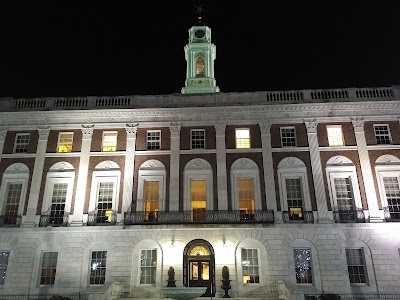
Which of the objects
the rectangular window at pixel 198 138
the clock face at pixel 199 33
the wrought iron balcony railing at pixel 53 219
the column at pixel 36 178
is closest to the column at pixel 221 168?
the rectangular window at pixel 198 138

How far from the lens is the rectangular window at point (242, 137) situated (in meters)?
27.6

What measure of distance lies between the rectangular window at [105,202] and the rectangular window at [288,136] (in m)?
12.5

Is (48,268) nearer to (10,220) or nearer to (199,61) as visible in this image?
(10,220)

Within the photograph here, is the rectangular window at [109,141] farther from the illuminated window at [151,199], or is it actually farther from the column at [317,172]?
the column at [317,172]

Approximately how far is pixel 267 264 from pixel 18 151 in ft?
63.4

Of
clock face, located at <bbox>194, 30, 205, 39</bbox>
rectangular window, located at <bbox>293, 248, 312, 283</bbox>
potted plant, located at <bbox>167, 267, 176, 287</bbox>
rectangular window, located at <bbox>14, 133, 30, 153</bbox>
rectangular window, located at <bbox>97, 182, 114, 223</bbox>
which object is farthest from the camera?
clock face, located at <bbox>194, 30, 205, 39</bbox>

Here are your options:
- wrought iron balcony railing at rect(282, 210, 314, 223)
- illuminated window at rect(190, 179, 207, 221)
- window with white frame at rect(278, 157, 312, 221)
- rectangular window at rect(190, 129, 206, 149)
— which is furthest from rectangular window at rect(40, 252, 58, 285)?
Result: window with white frame at rect(278, 157, 312, 221)

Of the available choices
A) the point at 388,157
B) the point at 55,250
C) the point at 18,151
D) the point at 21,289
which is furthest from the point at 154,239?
the point at 388,157

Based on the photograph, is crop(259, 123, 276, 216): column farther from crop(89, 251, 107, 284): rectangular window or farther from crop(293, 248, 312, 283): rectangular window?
crop(89, 251, 107, 284): rectangular window

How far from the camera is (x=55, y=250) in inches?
990

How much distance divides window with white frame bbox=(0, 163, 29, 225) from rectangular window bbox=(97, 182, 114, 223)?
5.30m

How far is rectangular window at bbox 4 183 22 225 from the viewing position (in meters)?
26.3

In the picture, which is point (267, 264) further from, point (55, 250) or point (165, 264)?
point (55, 250)

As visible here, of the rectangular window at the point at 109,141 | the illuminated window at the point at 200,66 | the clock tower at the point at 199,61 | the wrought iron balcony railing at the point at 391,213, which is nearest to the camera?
the wrought iron balcony railing at the point at 391,213
